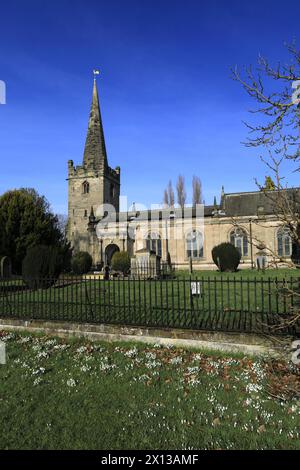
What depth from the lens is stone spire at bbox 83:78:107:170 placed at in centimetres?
5091

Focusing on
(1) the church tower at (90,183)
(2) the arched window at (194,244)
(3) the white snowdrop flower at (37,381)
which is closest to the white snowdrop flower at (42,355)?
(3) the white snowdrop flower at (37,381)

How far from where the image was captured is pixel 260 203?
37781 millimetres

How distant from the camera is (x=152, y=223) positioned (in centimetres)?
4178

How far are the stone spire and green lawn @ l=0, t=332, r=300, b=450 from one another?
46.0m

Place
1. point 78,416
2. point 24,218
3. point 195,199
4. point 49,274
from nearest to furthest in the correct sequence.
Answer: point 78,416 → point 49,274 → point 24,218 → point 195,199

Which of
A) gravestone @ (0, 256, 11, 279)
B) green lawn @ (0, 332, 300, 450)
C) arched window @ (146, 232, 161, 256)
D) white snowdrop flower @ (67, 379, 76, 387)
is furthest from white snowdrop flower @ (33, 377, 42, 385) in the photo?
arched window @ (146, 232, 161, 256)

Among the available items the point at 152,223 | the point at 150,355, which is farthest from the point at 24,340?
the point at 152,223

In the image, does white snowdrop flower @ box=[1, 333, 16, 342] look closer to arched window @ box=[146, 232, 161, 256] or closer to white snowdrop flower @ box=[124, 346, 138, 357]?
white snowdrop flower @ box=[124, 346, 138, 357]

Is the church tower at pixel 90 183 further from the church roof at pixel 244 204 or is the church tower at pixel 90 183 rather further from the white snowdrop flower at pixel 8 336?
the white snowdrop flower at pixel 8 336

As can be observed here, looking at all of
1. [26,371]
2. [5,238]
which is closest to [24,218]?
[5,238]

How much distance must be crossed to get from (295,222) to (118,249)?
127 feet

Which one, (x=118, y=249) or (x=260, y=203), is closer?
(x=260, y=203)
